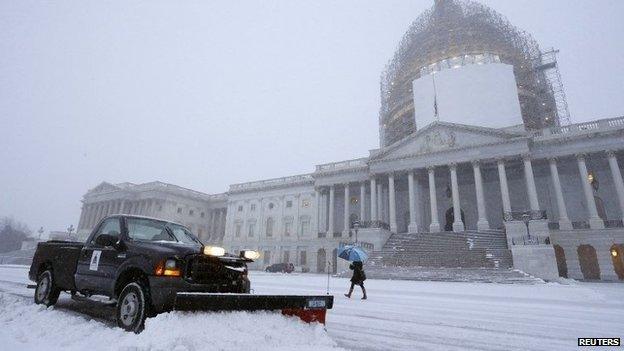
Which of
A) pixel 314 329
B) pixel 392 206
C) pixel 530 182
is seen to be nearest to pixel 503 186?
pixel 530 182

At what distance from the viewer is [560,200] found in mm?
29375

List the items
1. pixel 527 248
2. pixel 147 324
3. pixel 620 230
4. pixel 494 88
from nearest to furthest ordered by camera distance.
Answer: pixel 147 324 < pixel 527 248 < pixel 620 230 < pixel 494 88

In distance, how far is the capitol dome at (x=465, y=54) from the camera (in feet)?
143

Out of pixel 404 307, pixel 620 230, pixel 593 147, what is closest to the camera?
pixel 404 307

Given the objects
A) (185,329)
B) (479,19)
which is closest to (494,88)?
(479,19)

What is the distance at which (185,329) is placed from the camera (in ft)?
11.0

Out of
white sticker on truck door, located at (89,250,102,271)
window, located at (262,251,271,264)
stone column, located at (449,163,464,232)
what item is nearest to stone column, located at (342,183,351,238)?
stone column, located at (449,163,464,232)

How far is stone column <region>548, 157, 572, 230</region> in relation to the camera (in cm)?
2814

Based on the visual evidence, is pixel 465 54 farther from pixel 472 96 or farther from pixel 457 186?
pixel 457 186

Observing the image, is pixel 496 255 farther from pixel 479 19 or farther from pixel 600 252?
pixel 479 19

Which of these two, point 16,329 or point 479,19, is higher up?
point 479,19

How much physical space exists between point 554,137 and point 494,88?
12.9 m

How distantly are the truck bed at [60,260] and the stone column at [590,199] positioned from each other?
35.1m

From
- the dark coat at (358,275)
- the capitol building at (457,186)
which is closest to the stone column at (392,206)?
the capitol building at (457,186)
